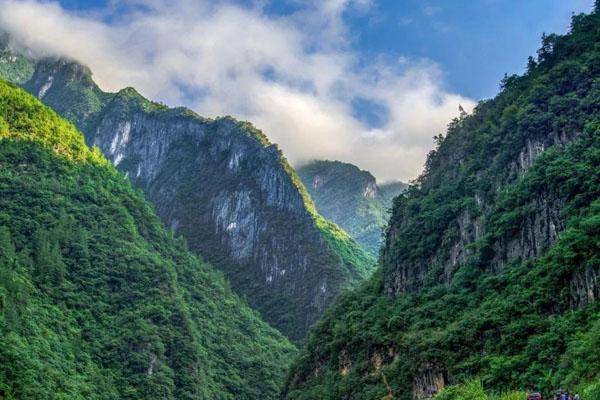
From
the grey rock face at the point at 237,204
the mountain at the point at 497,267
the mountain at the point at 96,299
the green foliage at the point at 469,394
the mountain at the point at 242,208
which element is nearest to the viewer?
the green foliage at the point at 469,394

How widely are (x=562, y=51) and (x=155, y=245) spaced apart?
78.8 metres

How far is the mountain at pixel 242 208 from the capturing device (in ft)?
446

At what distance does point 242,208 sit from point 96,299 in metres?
80.0

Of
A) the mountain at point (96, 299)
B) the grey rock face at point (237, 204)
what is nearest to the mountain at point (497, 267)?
the mountain at point (96, 299)

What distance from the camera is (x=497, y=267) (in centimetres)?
4741

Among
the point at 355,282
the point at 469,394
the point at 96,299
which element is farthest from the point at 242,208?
the point at 469,394

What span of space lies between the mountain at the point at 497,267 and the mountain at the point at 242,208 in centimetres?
6191

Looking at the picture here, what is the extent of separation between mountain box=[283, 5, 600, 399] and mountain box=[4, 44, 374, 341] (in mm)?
61912

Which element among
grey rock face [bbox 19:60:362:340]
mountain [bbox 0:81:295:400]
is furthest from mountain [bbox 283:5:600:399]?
grey rock face [bbox 19:60:362:340]

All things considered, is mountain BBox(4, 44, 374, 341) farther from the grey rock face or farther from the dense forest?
the dense forest

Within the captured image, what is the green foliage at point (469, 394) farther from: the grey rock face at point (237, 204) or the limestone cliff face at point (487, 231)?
the grey rock face at point (237, 204)

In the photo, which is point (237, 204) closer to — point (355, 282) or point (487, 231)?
point (355, 282)

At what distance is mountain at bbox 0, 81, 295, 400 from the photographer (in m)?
66.1

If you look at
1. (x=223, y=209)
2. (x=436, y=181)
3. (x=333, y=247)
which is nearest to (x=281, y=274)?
(x=333, y=247)
